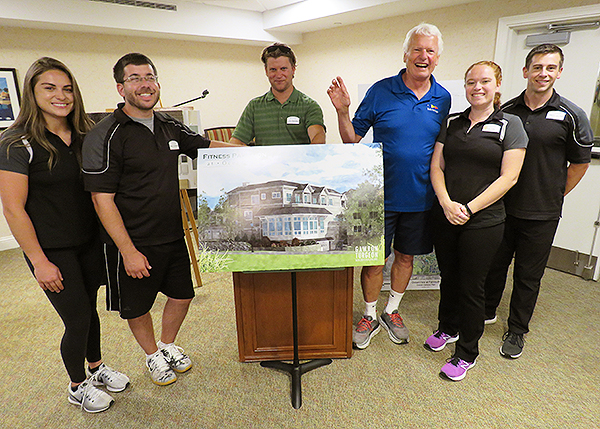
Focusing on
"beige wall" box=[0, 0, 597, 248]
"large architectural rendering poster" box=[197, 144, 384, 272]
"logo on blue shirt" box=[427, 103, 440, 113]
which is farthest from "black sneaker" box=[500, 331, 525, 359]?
"beige wall" box=[0, 0, 597, 248]

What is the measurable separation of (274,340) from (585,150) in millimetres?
2004

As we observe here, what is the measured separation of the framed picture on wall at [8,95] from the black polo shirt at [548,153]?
482cm

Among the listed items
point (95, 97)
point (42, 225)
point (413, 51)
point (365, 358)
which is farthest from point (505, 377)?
point (95, 97)

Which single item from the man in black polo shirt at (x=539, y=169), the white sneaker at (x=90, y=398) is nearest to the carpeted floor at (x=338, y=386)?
the white sneaker at (x=90, y=398)

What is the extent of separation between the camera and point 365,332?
90.5 inches

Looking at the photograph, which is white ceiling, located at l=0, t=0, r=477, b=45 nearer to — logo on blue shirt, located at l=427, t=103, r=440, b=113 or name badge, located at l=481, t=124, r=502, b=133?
logo on blue shirt, located at l=427, t=103, r=440, b=113

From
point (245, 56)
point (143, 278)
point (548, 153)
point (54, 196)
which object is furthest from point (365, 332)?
point (245, 56)

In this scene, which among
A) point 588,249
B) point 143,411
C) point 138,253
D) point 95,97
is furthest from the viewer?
point 95,97

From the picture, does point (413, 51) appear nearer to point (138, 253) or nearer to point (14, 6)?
point (138, 253)

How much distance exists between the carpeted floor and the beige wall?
2.73 metres

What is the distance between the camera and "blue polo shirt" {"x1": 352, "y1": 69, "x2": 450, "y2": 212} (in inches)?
78.2

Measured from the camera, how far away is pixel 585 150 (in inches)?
76.5

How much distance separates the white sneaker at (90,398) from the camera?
5.93 feet

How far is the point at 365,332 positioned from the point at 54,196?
1.82 meters
